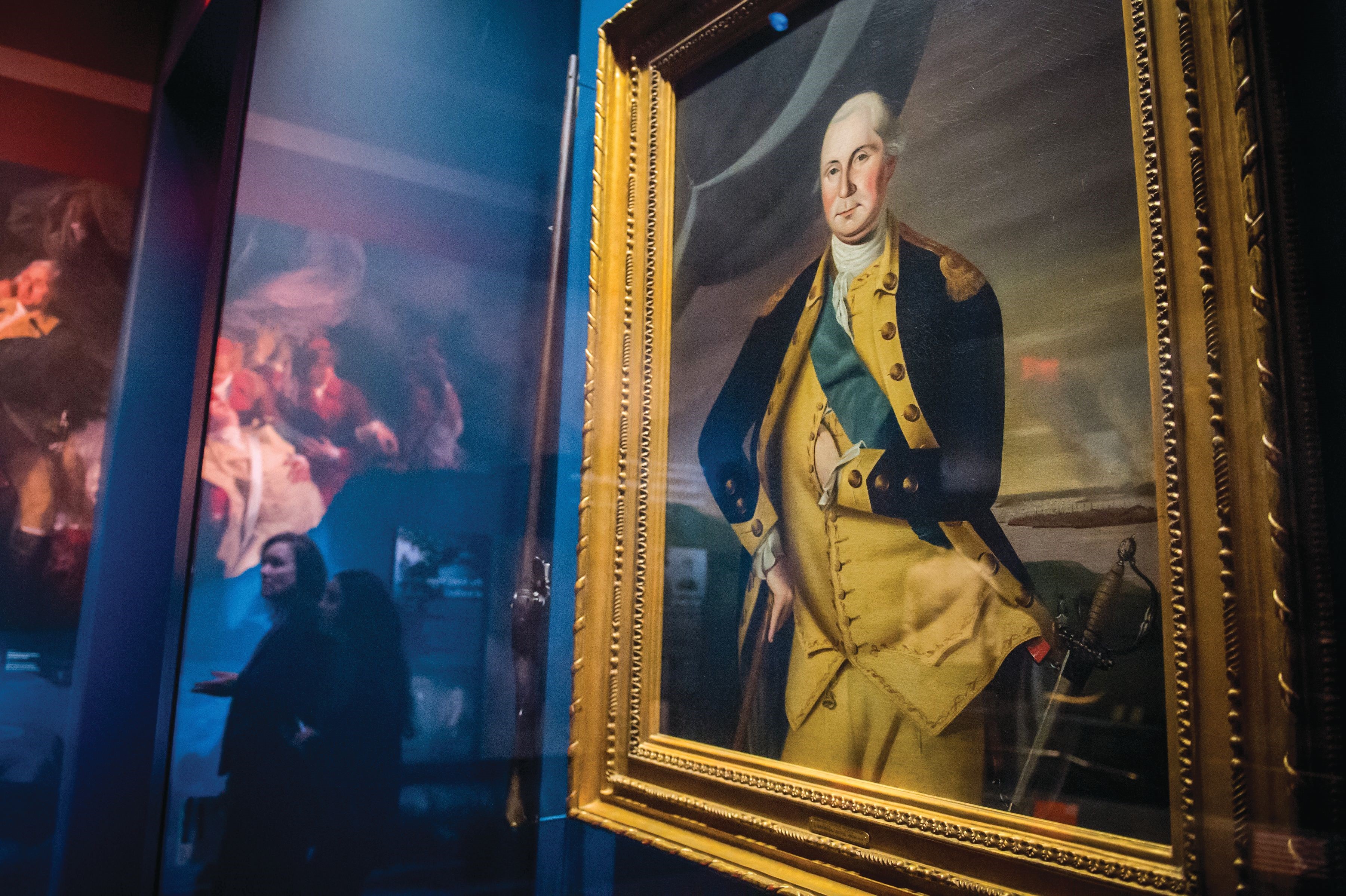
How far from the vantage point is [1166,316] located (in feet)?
2.80

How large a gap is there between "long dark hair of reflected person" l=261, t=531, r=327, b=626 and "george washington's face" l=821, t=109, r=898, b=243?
1089 millimetres

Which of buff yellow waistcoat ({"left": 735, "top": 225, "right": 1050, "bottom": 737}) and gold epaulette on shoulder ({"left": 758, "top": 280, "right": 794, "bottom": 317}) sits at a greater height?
gold epaulette on shoulder ({"left": 758, "top": 280, "right": 794, "bottom": 317})

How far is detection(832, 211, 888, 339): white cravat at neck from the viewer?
1.16 meters

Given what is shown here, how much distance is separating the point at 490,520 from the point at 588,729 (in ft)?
1.53

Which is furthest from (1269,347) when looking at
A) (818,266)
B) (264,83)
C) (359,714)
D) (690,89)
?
(264,83)

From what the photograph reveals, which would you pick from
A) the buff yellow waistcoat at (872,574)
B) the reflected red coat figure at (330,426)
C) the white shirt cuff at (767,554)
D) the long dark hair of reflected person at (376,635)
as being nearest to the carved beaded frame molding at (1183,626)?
the buff yellow waistcoat at (872,574)

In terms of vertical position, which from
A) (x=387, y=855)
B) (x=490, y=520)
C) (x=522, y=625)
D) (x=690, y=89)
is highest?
(x=690, y=89)

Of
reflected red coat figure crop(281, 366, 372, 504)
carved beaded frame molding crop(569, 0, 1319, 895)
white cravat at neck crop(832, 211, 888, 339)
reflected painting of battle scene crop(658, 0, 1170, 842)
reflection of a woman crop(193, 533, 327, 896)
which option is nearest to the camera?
carved beaded frame molding crop(569, 0, 1319, 895)

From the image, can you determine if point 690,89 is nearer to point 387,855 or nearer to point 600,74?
point 600,74

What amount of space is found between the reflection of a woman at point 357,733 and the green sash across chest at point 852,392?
0.94 m

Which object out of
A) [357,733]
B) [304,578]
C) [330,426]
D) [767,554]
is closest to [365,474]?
[330,426]

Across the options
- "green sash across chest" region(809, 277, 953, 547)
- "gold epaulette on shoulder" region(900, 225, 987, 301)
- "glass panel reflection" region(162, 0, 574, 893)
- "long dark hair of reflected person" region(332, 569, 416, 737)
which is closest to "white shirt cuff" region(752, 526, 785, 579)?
"green sash across chest" region(809, 277, 953, 547)

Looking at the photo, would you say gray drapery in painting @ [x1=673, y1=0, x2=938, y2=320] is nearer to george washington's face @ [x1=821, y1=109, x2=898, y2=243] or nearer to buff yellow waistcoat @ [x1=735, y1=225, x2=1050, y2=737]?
george washington's face @ [x1=821, y1=109, x2=898, y2=243]

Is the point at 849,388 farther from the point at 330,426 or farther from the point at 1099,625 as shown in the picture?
the point at 330,426
